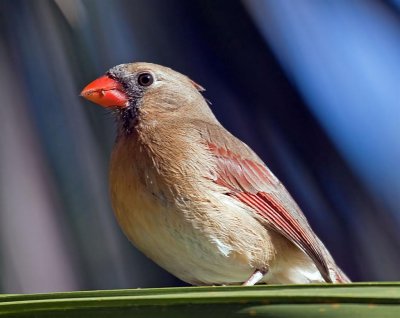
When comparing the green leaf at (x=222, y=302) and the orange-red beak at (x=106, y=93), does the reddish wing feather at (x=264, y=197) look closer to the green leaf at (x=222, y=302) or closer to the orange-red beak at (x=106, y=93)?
the orange-red beak at (x=106, y=93)

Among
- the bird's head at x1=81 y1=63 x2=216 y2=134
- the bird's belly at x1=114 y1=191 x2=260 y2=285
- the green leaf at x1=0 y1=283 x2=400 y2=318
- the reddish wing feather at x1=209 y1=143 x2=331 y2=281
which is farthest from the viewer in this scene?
the bird's head at x1=81 y1=63 x2=216 y2=134

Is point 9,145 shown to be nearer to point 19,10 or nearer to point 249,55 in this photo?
point 19,10

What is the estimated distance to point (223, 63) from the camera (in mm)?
2285

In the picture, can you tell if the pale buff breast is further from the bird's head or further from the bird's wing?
the bird's head

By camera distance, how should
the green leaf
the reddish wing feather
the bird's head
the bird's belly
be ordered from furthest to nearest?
the bird's head → the reddish wing feather → the bird's belly → the green leaf

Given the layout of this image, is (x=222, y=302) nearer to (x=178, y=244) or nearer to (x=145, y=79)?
(x=178, y=244)

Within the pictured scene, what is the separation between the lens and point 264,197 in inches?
90.5

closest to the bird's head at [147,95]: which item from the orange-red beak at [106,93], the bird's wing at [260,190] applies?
the orange-red beak at [106,93]

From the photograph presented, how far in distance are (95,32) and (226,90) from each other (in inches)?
17.1

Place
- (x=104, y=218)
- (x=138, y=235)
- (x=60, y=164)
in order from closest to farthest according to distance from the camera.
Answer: (x=138, y=235)
(x=60, y=164)
(x=104, y=218)

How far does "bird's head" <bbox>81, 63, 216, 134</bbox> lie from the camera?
2361 mm

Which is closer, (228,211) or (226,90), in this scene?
(228,211)

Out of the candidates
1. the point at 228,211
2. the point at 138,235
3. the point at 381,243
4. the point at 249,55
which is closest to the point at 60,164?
the point at 138,235

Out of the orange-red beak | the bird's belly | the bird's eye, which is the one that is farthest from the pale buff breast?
the bird's eye
